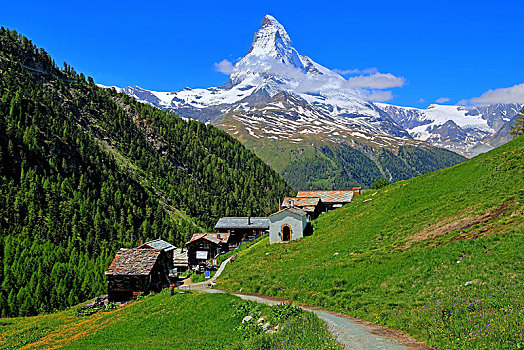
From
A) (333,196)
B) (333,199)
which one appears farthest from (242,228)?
(333,199)

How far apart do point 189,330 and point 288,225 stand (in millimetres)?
39478

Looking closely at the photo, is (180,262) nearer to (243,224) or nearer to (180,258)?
(180,258)

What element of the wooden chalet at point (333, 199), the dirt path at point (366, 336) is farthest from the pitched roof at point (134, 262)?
the dirt path at point (366, 336)

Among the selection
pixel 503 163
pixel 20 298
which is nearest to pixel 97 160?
pixel 20 298

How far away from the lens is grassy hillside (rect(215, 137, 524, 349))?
16.5 metres

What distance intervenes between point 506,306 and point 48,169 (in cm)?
15901

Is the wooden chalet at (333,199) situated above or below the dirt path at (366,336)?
above

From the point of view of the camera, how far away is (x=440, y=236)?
33094 mm

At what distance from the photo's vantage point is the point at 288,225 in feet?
210

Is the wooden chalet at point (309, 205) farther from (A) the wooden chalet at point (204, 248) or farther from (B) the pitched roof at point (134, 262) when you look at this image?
(B) the pitched roof at point (134, 262)

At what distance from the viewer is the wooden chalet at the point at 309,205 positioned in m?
80.2

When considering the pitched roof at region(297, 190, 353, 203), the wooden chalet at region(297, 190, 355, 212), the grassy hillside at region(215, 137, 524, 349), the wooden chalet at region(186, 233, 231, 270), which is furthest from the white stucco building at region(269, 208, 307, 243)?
the wooden chalet at region(186, 233, 231, 270)

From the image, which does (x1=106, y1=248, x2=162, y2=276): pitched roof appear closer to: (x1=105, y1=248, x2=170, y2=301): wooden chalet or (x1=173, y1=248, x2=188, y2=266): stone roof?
(x1=105, y1=248, x2=170, y2=301): wooden chalet

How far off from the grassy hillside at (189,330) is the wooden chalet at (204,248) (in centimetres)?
5461
